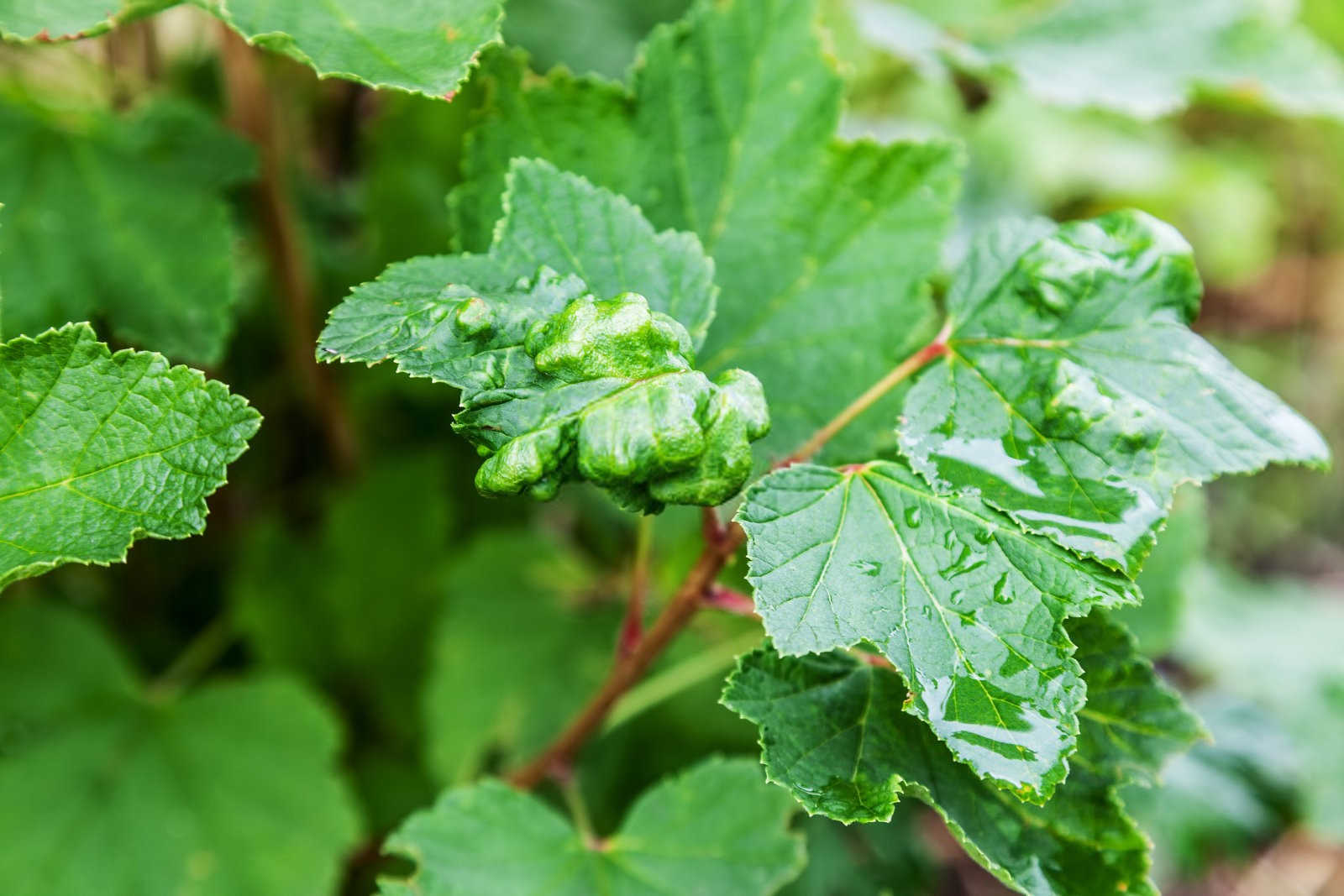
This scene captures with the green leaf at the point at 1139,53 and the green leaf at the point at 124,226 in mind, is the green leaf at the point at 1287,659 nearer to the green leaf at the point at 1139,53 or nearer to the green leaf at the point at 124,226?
the green leaf at the point at 1139,53

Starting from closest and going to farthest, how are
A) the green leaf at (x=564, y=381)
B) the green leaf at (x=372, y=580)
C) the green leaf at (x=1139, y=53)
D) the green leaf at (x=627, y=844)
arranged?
the green leaf at (x=564, y=381) < the green leaf at (x=627, y=844) < the green leaf at (x=1139, y=53) < the green leaf at (x=372, y=580)

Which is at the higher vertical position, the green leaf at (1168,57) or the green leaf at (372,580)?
the green leaf at (1168,57)

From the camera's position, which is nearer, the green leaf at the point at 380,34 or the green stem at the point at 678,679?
the green leaf at the point at 380,34

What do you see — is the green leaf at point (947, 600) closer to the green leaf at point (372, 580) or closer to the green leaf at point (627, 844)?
the green leaf at point (627, 844)

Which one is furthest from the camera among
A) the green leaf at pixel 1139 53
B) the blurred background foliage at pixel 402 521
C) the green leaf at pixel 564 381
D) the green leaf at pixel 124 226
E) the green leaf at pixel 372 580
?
the green leaf at pixel 372 580

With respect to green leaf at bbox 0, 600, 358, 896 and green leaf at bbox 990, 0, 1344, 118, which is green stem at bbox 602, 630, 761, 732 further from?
green leaf at bbox 990, 0, 1344, 118

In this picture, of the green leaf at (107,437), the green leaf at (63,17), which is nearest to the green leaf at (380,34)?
the green leaf at (63,17)

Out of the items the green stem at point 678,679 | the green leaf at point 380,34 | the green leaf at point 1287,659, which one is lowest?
the green leaf at point 1287,659
